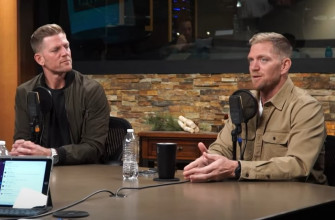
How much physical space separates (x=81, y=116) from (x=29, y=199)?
157 centimetres

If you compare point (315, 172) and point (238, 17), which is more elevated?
point (238, 17)

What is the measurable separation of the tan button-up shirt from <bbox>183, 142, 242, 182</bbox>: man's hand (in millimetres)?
60

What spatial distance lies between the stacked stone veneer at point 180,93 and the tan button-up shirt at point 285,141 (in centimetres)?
193

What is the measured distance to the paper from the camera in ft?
7.47

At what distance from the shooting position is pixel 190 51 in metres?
5.71

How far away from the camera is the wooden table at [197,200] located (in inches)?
85.4

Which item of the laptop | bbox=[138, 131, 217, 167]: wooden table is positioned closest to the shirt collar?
the laptop

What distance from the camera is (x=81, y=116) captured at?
3.83 metres

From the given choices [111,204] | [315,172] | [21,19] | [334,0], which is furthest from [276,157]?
[21,19]

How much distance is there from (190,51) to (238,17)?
51 cm

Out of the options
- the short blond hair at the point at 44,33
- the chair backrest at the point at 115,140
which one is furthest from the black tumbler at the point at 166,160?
the short blond hair at the point at 44,33

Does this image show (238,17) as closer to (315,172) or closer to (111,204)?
(315,172)

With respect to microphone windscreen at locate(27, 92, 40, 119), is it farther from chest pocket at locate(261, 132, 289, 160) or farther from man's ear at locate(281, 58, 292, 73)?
man's ear at locate(281, 58, 292, 73)

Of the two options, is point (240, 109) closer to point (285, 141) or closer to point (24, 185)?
point (285, 141)
